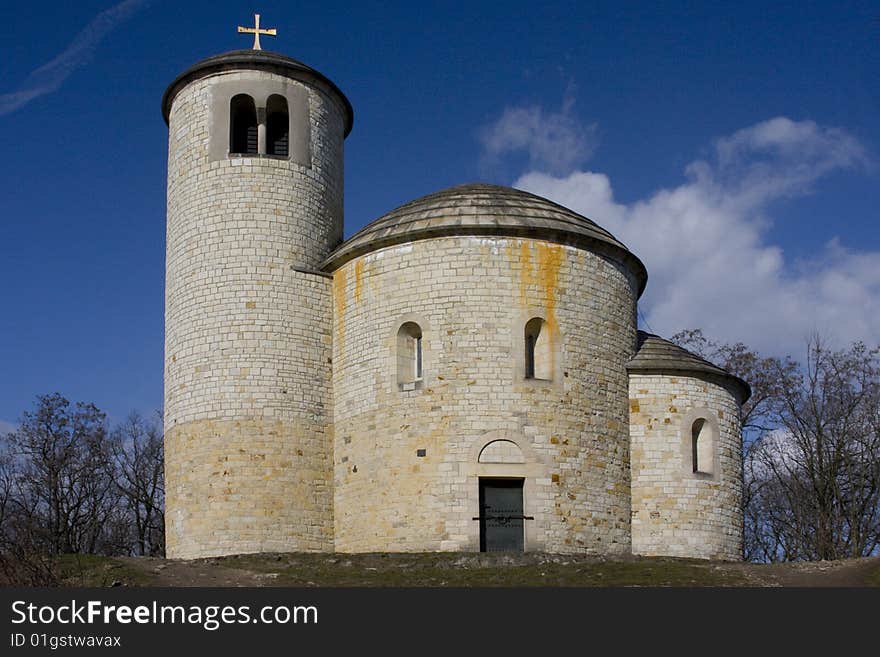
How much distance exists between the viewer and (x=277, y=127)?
111 feet

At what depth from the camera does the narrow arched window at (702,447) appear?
31.5m

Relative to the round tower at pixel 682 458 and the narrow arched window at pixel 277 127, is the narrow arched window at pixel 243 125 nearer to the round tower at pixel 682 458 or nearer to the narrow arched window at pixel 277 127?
the narrow arched window at pixel 277 127

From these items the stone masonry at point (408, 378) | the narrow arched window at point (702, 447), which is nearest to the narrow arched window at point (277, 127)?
the stone masonry at point (408, 378)

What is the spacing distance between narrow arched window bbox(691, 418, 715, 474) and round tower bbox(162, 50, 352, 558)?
8.82m

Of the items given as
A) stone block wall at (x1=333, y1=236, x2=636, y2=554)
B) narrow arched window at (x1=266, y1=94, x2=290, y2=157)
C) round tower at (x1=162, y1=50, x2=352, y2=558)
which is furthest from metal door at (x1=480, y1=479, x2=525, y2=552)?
narrow arched window at (x1=266, y1=94, x2=290, y2=157)

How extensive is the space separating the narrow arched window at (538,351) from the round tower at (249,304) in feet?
16.4

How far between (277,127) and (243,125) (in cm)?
89

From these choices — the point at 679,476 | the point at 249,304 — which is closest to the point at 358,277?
the point at 249,304

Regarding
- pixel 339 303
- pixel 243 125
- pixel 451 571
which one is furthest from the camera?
pixel 243 125

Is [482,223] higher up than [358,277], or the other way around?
[482,223]

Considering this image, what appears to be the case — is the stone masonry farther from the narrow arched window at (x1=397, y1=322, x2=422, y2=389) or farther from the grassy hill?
the grassy hill

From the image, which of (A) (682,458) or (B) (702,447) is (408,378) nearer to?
(A) (682,458)

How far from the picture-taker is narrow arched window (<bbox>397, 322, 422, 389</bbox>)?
98.2 ft

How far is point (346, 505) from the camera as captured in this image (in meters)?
30.1
